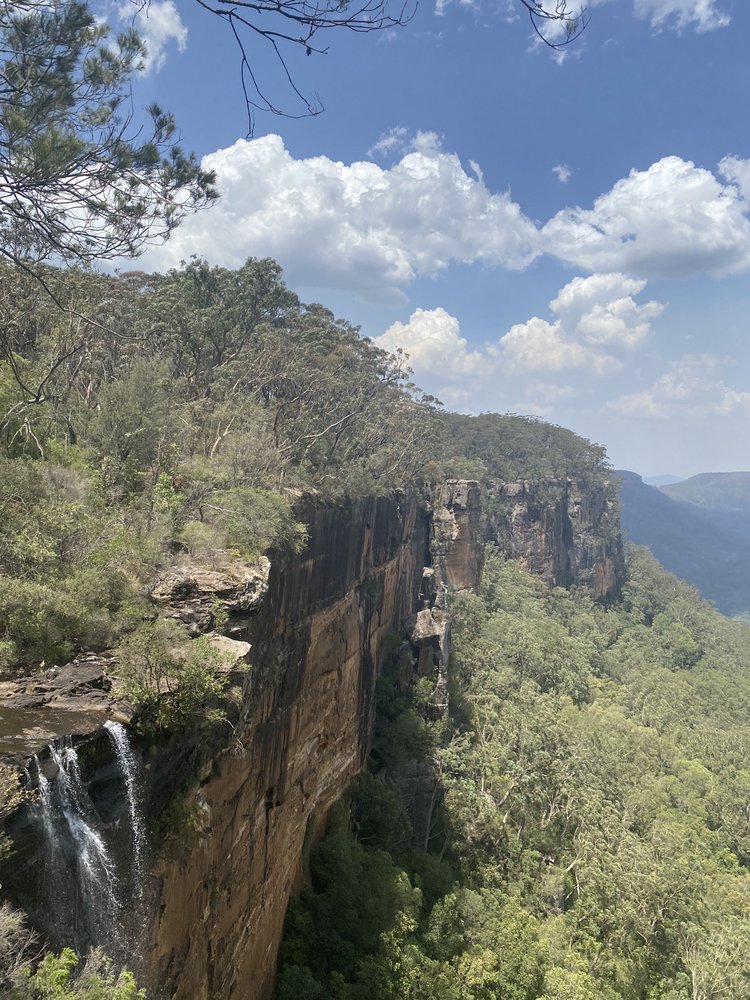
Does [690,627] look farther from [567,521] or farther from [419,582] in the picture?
[419,582]

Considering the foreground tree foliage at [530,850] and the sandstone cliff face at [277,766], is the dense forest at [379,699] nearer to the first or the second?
the foreground tree foliage at [530,850]

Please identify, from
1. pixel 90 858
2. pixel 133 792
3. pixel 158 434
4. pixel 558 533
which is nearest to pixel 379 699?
pixel 158 434

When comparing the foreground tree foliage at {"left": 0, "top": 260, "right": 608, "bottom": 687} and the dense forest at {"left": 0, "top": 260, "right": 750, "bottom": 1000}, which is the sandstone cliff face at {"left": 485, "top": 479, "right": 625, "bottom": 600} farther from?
the foreground tree foliage at {"left": 0, "top": 260, "right": 608, "bottom": 687}

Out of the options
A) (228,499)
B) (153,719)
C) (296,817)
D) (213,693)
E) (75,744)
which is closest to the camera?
(75,744)

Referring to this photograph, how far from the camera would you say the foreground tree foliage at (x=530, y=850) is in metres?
14.8

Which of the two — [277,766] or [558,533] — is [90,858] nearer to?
[277,766]

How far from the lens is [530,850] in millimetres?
22156

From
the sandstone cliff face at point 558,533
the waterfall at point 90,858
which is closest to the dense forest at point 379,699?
the waterfall at point 90,858

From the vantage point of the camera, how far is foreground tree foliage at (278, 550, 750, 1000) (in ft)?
48.5

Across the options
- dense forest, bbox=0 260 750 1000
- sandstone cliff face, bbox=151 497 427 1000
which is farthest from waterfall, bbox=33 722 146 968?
sandstone cliff face, bbox=151 497 427 1000

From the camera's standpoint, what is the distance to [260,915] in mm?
12273

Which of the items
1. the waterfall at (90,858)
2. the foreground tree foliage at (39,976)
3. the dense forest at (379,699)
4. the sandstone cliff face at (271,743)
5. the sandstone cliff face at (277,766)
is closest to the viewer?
the foreground tree foliage at (39,976)

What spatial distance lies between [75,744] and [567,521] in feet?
206

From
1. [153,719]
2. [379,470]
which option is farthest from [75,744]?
[379,470]
